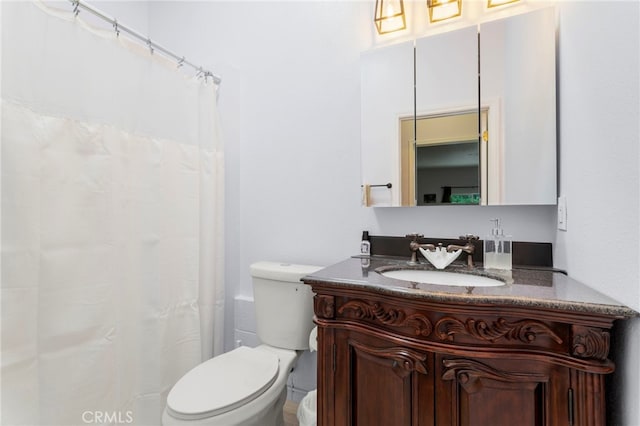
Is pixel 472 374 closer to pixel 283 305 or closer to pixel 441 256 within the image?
pixel 441 256

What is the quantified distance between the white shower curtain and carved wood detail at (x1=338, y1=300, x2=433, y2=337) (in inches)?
39.6

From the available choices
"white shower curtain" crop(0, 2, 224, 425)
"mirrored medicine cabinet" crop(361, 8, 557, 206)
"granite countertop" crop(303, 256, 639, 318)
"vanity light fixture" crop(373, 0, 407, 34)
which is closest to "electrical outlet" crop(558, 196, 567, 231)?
"mirrored medicine cabinet" crop(361, 8, 557, 206)

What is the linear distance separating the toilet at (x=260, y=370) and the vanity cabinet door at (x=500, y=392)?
2.31ft

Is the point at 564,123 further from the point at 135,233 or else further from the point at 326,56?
the point at 135,233

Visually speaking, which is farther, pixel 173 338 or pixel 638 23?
pixel 173 338

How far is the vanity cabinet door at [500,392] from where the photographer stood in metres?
0.86

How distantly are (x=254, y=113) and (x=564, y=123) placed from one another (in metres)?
1.59

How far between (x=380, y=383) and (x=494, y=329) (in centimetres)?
40

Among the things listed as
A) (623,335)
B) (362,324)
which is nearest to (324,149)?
(362,324)

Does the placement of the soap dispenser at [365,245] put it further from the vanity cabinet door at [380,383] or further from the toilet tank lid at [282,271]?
the vanity cabinet door at [380,383]

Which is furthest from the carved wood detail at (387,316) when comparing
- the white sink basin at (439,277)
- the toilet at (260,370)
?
the toilet at (260,370)

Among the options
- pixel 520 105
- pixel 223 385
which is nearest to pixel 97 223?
pixel 223 385

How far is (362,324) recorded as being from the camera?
3.63 ft

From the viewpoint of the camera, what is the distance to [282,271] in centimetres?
171
